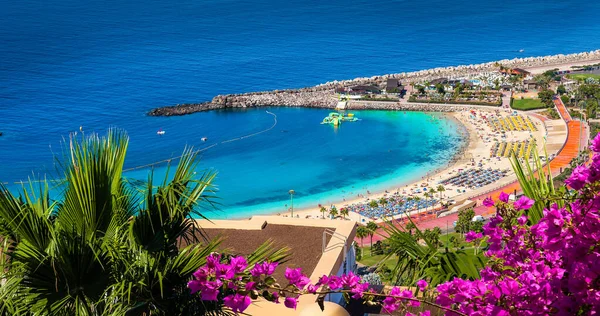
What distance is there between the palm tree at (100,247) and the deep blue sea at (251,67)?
43842 mm

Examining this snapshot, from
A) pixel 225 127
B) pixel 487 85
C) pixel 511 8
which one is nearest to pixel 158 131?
pixel 225 127

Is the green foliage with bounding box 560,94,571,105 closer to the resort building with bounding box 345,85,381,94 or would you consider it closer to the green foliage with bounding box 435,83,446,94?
the green foliage with bounding box 435,83,446,94

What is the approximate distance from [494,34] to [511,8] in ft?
95.0

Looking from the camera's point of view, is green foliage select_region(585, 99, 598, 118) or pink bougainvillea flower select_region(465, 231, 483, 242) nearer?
pink bougainvillea flower select_region(465, 231, 483, 242)

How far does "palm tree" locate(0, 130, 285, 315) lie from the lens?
17.8 ft

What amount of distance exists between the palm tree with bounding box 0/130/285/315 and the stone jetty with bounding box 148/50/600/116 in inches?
2631

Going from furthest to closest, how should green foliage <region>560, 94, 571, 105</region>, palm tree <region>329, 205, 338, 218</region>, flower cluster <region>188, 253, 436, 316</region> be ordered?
green foliage <region>560, 94, 571, 105</region>
palm tree <region>329, 205, 338, 218</region>
flower cluster <region>188, 253, 436, 316</region>

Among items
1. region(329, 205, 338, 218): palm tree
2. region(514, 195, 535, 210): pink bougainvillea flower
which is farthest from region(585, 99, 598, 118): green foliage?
region(514, 195, 535, 210): pink bougainvillea flower

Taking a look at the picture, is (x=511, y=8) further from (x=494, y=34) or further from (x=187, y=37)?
(x=187, y=37)

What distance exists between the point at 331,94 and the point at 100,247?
→ 244ft

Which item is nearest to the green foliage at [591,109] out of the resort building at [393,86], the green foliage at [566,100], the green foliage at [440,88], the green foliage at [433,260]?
the green foliage at [566,100]

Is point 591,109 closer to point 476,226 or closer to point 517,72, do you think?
point 517,72

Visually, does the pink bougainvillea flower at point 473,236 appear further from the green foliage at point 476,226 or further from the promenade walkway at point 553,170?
the green foliage at point 476,226

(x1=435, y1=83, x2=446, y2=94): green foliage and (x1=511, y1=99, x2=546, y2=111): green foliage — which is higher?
(x1=435, y1=83, x2=446, y2=94): green foliage
